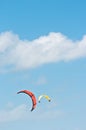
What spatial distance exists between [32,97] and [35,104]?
72.8 inches

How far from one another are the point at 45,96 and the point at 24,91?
480cm

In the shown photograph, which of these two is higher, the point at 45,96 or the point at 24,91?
the point at 24,91

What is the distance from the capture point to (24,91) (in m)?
50.0

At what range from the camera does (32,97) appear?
1943 inches

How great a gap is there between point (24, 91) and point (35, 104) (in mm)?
3590

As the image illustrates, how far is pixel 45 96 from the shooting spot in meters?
47.2

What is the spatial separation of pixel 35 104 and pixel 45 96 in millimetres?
2415

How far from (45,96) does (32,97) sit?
321 centimetres

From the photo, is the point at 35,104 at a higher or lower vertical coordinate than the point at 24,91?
lower
